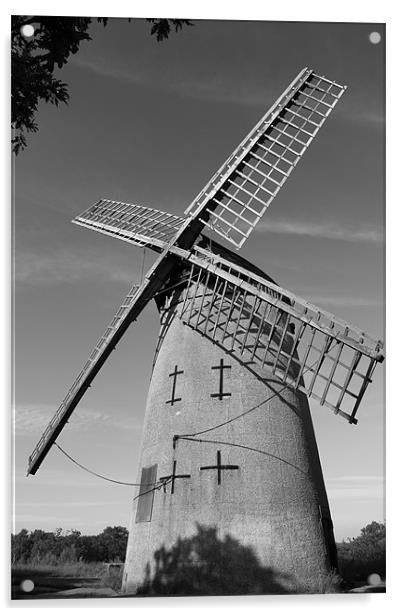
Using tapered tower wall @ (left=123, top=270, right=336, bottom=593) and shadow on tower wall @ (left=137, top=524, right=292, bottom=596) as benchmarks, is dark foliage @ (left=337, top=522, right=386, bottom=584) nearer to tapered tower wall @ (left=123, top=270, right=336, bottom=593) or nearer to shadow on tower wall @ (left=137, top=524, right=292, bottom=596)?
tapered tower wall @ (left=123, top=270, right=336, bottom=593)

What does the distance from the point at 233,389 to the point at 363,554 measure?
340cm

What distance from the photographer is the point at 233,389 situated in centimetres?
967

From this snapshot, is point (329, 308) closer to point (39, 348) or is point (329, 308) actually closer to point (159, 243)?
point (159, 243)

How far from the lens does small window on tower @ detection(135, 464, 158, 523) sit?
9.62m

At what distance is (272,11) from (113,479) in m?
8.07

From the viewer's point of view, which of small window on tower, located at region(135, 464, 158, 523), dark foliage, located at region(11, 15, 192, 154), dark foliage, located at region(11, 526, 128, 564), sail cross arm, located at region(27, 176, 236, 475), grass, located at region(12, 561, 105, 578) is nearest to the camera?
dark foliage, located at region(11, 15, 192, 154)

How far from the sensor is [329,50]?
8.91 meters

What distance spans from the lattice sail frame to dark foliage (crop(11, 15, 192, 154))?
4.24m

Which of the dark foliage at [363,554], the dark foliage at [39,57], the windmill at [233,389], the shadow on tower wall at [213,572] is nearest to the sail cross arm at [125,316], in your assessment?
the windmill at [233,389]

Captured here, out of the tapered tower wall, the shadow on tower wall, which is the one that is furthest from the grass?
the shadow on tower wall

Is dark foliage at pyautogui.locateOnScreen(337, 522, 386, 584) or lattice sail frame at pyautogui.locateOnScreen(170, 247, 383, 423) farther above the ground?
lattice sail frame at pyautogui.locateOnScreen(170, 247, 383, 423)

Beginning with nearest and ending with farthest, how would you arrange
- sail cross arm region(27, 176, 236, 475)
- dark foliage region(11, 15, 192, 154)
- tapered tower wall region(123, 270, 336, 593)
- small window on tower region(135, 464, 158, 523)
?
dark foliage region(11, 15, 192, 154) < tapered tower wall region(123, 270, 336, 593) < small window on tower region(135, 464, 158, 523) < sail cross arm region(27, 176, 236, 475)

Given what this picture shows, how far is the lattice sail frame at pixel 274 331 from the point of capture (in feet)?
27.6

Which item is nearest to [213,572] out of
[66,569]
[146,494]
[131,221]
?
[146,494]
